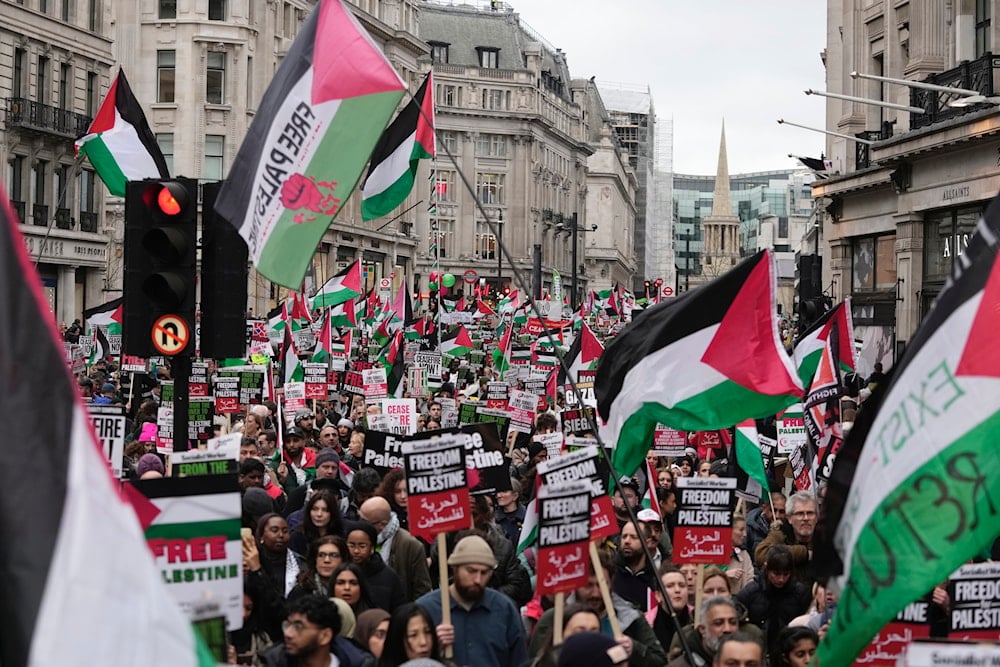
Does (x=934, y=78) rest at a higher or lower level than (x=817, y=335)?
higher

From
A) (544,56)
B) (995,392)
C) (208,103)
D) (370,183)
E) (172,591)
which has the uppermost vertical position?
(544,56)

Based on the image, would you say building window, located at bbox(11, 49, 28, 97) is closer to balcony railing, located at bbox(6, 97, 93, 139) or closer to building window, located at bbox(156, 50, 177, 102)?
balcony railing, located at bbox(6, 97, 93, 139)

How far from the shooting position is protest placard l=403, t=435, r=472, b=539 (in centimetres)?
936

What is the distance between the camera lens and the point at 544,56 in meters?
133

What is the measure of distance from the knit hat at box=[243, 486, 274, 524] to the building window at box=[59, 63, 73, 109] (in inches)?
1586

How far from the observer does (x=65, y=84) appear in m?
50.2

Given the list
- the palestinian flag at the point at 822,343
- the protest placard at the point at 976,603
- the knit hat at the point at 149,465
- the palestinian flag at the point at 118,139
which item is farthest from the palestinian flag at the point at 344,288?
the protest placard at the point at 976,603

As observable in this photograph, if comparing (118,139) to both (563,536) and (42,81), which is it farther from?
(42,81)

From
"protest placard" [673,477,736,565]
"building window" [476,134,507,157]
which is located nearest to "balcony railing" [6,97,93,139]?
"protest placard" [673,477,736,565]

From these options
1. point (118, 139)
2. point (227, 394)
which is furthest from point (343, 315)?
point (118, 139)

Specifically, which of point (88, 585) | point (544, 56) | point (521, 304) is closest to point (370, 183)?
point (88, 585)

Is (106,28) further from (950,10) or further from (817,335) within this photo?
(817,335)

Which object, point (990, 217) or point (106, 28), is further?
point (106, 28)

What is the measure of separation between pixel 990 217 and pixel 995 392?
64 centimetres
